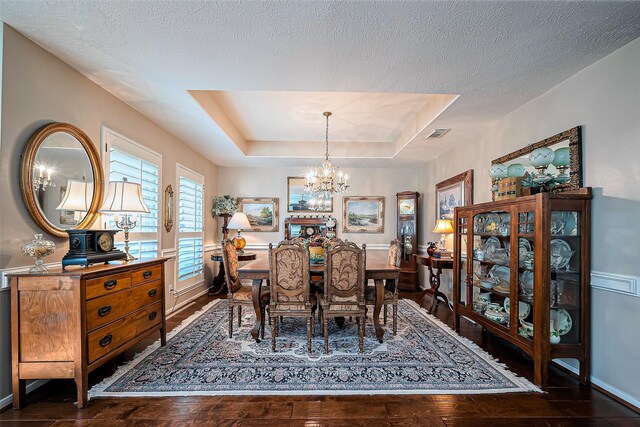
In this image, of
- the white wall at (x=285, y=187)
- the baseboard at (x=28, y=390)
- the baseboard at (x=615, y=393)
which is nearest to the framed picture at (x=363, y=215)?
the white wall at (x=285, y=187)

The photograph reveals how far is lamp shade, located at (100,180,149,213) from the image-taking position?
8.66 ft

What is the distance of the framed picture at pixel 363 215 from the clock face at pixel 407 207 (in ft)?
1.46

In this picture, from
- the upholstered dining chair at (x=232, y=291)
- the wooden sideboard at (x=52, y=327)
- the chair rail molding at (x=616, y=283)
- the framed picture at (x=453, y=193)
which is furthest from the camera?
the framed picture at (x=453, y=193)

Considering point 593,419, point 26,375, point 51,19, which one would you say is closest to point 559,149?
point 593,419

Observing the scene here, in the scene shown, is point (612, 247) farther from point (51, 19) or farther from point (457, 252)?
point (51, 19)

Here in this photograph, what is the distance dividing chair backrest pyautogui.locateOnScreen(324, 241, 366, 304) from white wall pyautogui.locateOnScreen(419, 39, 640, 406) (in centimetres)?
192

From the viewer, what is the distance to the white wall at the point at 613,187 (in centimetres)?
218

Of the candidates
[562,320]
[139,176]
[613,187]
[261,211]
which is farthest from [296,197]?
[613,187]

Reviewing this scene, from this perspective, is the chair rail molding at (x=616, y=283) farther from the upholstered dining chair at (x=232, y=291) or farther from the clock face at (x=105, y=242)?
the clock face at (x=105, y=242)

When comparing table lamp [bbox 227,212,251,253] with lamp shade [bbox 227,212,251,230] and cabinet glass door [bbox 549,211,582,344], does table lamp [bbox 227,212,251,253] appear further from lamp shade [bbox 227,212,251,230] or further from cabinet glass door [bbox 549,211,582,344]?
cabinet glass door [bbox 549,211,582,344]

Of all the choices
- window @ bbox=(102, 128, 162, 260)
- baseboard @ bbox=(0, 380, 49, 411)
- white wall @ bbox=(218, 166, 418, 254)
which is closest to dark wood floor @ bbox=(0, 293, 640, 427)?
baseboard @ bbox=(0, 380, 49, 411)

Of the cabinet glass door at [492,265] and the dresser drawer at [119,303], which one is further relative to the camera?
the cabinet glass door at [492,265]

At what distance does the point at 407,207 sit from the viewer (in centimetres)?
632

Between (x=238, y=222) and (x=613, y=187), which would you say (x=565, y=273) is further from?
(x=238, y=222)
